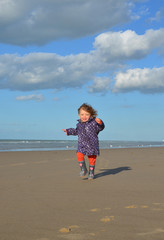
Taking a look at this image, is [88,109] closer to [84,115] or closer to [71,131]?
[84,115]

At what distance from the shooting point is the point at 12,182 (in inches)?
219

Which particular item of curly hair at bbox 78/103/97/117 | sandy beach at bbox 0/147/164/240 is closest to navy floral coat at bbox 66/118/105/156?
curly hair at bbox 78/103/97/117

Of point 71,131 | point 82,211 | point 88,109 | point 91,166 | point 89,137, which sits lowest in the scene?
point 82,211

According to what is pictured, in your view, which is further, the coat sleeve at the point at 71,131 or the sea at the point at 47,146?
the sea at the point at 47,146

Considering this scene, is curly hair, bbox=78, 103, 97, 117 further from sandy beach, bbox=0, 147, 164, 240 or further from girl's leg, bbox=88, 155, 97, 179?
sandy beach, bbox=0, 147, 164, 240

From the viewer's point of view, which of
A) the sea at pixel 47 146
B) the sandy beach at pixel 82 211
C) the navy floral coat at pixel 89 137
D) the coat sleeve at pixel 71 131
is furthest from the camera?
the sea at pixel 47 146

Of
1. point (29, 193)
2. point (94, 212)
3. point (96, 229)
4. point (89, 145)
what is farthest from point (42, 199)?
point (89, 145)

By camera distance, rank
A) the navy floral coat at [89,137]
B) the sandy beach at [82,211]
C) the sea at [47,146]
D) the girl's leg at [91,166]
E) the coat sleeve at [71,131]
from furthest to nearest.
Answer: the sea at [47,146], the coat sleeve at [71,131], the navy floral coat at [89,137], the girl's leg at [91,166], the sandy beach at [82,211]

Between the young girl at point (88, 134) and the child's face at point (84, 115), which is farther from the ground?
the child's face at point (84, 115)

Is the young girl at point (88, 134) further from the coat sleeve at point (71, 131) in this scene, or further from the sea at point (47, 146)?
the sea at point (47, 146)

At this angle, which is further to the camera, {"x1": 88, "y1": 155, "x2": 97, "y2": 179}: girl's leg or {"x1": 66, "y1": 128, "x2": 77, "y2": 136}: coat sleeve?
{"x1": 66, "y1": 128, "x2": 77, "y2": 136}: coat sleeve

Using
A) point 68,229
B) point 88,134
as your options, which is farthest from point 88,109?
point 68,229

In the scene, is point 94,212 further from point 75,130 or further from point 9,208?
point 75,130

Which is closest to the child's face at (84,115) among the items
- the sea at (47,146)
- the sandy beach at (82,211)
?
the sandy beach at (82,211)
